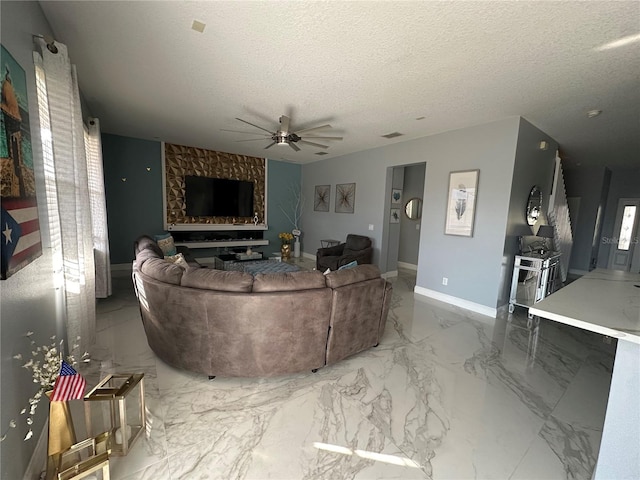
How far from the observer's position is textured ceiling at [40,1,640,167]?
177cm

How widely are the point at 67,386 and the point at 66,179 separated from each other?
1.38 m

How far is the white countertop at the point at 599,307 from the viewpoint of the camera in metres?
1.21

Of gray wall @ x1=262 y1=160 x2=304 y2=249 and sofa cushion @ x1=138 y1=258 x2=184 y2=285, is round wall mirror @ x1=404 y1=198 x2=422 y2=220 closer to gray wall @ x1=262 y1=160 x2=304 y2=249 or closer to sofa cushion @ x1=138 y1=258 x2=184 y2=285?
gray wall @ x1=262 y1=160 x2=304 y2=249

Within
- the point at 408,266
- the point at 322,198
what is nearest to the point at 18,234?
the point at 322,198

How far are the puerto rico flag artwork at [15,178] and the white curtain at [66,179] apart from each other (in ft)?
1.21

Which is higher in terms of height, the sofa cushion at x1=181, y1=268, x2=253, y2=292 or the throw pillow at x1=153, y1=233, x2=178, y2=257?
the sofa cushion at x1=181, y1=268, x2=253, y2=292

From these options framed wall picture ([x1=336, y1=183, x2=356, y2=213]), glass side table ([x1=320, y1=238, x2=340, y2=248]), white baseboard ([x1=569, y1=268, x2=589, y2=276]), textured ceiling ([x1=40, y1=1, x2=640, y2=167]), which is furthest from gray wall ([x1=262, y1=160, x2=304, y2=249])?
white baseboard ([x1=569, y1=268, x2=589, y2=276])

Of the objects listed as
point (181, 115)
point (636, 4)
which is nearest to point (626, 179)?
point (636, 4)

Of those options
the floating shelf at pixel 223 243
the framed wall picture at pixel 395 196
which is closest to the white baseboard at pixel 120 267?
the floating shelf at pixel 223 243

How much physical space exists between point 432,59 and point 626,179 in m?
8.07

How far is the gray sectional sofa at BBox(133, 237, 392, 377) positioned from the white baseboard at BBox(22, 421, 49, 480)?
80 cm

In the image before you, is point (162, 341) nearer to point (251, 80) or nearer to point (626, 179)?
point (251, 80)

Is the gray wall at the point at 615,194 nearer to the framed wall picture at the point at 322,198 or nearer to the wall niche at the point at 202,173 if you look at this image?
the framed wall picture at the point at 322,198

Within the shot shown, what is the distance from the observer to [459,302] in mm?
4113
